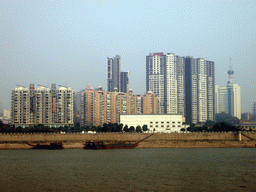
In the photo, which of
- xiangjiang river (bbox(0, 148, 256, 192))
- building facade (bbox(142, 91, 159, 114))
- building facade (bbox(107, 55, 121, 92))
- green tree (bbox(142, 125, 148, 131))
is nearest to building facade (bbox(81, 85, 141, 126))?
building facade (bbox(142, 91, 159, 114))

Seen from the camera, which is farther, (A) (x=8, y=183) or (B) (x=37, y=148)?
(B) (x=37, y=148)

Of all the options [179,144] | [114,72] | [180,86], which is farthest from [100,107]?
[114,72]

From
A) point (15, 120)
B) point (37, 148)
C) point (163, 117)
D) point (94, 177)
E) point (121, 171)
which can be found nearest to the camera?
point (94, 177)

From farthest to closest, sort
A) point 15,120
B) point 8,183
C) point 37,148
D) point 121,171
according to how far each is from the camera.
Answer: point 15,120 < point 37,148 < point 121,171 < point 8,183

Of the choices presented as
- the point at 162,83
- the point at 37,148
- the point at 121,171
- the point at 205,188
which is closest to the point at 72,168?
the point at 121,171

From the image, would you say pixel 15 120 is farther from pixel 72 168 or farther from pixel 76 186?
pixel 76 186

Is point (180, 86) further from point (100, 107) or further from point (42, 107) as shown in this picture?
point (42, 107)

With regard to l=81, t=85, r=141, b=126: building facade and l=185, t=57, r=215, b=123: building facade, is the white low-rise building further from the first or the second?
l=185, t=57, r=215, b=123: building facade
